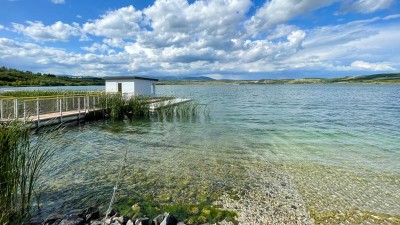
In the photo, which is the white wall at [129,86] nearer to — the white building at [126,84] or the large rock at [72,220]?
the white building at [126,84]

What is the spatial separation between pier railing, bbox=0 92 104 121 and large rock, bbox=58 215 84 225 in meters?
6.90

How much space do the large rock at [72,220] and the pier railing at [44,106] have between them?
272 inches

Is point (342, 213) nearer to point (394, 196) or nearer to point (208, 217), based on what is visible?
point (394, 196)

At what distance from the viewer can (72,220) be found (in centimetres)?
408

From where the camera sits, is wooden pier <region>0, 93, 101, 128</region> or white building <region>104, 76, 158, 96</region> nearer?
wooden pier <region>0, 93, 101, 128</region>

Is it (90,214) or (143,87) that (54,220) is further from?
(143,87)

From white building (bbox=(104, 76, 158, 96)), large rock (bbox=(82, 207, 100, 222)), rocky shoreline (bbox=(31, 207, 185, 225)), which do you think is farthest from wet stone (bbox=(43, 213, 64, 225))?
white building (bbox=(104, 76, 158, 96))

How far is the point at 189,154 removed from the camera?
9219 mm

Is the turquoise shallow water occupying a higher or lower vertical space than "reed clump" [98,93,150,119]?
lower

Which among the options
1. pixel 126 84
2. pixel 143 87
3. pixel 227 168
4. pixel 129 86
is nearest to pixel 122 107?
pixel 129 86

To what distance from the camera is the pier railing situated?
41.3 feet

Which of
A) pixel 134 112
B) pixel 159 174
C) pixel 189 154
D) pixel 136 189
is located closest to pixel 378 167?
pixel 189 154

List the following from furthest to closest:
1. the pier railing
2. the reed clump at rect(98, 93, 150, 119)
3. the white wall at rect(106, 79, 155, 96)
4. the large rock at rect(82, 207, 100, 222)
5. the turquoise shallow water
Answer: the white wall at rect(106, 79, 155, 96), the reed clump at rect(98, 93, 150, 119), the pier railing, the turquoise shallow water, the large rock at rect(82, 207, 100, 222)

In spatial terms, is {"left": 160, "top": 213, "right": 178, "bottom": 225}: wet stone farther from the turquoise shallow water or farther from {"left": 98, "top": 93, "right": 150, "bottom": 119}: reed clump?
{"left": 98, "top": 93, "right": 150, "bottom": 119}: reed clump
